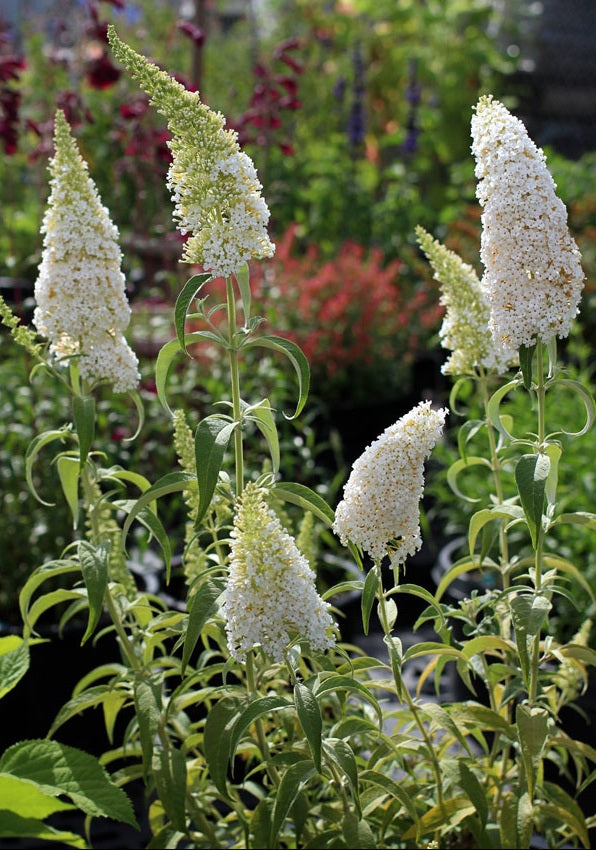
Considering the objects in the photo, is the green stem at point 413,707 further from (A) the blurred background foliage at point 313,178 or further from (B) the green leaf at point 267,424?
(A) the blurred background foliage at point 313,178

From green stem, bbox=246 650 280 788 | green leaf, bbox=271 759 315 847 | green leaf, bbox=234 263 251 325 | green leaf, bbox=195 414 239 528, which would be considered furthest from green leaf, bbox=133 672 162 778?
green leaf, bbox=234 263 251 325

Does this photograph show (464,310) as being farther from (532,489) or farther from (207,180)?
(207,180)

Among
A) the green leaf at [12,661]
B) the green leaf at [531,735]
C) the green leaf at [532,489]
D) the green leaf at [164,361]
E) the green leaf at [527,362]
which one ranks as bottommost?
the green leaf at [531,735]

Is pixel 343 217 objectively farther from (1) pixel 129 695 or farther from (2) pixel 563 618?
(1) pixel 129 695

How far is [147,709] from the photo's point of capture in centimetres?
170

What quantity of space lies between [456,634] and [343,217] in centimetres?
347

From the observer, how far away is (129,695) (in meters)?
1.86

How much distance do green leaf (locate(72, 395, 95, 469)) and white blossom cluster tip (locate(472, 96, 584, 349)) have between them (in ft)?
2.14

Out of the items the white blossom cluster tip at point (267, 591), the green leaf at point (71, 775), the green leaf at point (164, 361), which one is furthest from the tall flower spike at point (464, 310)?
the green leaf at point (71, 775)

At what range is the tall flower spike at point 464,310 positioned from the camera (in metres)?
1.74

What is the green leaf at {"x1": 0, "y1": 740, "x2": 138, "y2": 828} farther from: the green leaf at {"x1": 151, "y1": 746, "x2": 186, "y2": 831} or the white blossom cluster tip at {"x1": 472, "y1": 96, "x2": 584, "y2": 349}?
the white blossom cluster tip at {"x1": 472, "y1": 96, "x2": 584, "y2": 349}

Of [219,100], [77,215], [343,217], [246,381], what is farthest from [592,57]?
[77,215]

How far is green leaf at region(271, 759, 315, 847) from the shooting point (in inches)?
58.2

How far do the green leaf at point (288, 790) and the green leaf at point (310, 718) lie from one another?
0.08m
